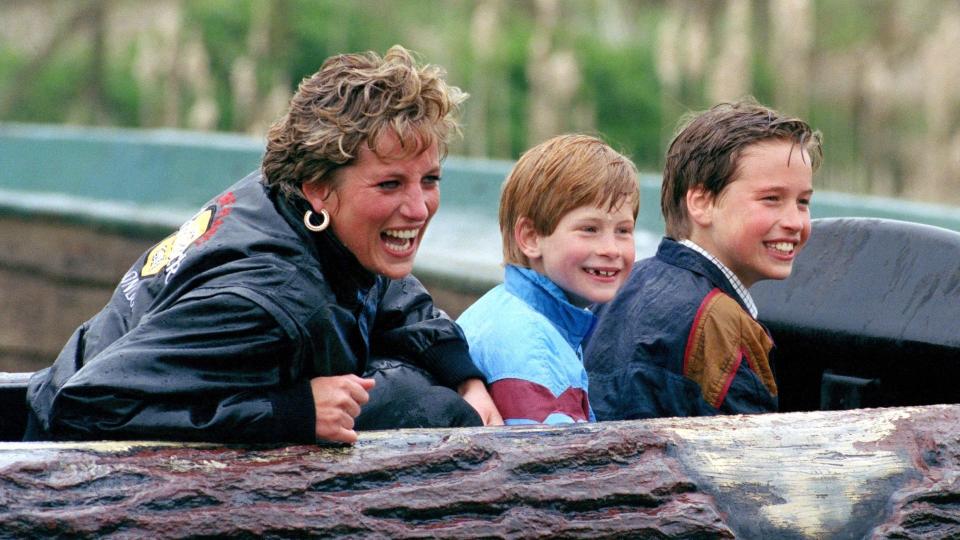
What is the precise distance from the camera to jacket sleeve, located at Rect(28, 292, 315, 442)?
1.87 metres

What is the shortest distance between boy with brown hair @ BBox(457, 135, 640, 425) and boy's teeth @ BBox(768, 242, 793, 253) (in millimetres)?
281

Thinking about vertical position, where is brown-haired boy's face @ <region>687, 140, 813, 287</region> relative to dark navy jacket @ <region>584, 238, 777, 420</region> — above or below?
above

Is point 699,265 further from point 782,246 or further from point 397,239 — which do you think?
point 397,239

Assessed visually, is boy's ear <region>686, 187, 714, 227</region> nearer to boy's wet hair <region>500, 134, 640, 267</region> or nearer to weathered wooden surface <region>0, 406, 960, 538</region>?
boy's wet hair <region>500, 134, 640, 267</region>

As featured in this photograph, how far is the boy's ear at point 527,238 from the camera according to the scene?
8.27ft

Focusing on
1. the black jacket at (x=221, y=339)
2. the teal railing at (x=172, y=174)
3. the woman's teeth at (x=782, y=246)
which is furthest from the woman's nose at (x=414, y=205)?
the teal railing at (x=172, y=174)

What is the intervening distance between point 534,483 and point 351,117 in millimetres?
554

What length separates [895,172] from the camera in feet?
26.2

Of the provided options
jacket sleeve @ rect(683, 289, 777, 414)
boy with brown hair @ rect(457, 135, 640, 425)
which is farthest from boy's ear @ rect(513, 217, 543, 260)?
jacket sleeve @ rect(683, 289, 777, 414)

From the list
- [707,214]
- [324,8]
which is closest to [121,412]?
[707,214]

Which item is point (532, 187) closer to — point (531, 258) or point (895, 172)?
point (531, 258)

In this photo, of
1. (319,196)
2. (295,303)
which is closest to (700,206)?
(319,196)

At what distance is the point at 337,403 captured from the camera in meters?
1.93

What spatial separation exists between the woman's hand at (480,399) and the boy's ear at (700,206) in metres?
0.55
